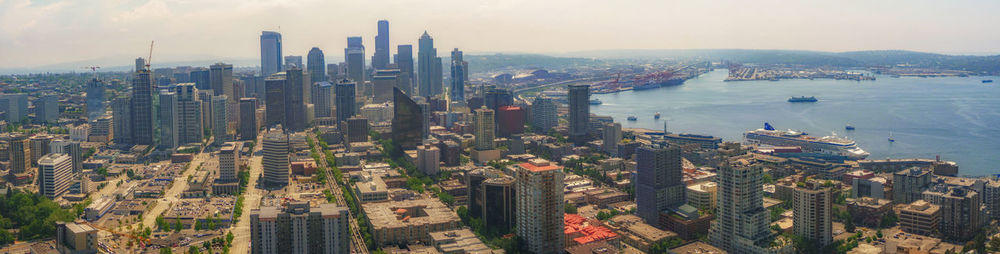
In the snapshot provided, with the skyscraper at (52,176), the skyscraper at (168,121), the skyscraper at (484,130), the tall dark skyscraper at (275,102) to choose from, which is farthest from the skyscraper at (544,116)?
the skyscraper at (52,176)

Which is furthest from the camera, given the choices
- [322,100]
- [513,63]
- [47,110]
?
[513,63]

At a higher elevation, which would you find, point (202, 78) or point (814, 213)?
point (202, 78)

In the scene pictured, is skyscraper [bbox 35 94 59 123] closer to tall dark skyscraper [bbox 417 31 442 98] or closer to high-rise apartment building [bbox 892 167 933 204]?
tall dark skyscraper [bbox 417 31 442 98]

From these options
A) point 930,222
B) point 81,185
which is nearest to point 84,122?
point 81,185

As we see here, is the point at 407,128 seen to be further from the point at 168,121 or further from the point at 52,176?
the point at 52,176

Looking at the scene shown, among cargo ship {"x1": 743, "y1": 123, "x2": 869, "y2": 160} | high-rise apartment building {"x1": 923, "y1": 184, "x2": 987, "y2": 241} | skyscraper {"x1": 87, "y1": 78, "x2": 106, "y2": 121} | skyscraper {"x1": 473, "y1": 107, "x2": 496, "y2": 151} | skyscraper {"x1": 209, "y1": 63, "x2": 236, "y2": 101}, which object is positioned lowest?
high-rise apartment building {"x1": 923, "y1": 184, "x2": 987, "y2": 241}

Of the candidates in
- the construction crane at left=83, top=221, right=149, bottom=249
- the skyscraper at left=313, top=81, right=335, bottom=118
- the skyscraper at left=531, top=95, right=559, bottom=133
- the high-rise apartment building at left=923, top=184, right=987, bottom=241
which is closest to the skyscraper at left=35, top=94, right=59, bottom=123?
the skyscraper at left=313, top=81, right=335, bottom=118

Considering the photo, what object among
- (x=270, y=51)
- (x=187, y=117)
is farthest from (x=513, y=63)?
(x=187, y=117)
